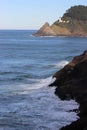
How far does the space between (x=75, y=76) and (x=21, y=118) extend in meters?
10.6

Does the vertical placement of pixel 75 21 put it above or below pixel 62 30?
above

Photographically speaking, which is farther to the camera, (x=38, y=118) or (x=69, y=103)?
(x=69, y=103)

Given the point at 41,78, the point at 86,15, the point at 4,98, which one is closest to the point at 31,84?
Result: the point at 41,78

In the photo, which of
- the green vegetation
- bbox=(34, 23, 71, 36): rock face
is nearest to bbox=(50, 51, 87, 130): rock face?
bbox=(34, 23, 71, 36): rock face

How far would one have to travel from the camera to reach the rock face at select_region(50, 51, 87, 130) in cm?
2036

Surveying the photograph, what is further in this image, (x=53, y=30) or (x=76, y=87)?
(x=53, y=30)

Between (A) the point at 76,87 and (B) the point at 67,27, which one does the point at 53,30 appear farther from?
(A) the point at 76,87

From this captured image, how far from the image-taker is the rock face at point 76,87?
66.8ft

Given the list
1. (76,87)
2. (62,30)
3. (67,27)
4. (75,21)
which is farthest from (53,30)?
(76,87)

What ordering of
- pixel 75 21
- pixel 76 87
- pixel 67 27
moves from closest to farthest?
pixel 76 87 → pixel 67 27 → pixel 75 21

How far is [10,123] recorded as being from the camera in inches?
903

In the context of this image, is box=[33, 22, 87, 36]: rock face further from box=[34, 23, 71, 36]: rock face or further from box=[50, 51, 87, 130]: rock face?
box=[50, 51, 87, 130]: rock face

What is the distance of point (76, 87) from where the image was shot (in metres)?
28.6

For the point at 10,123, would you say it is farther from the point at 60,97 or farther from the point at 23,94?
the point at 23,94
